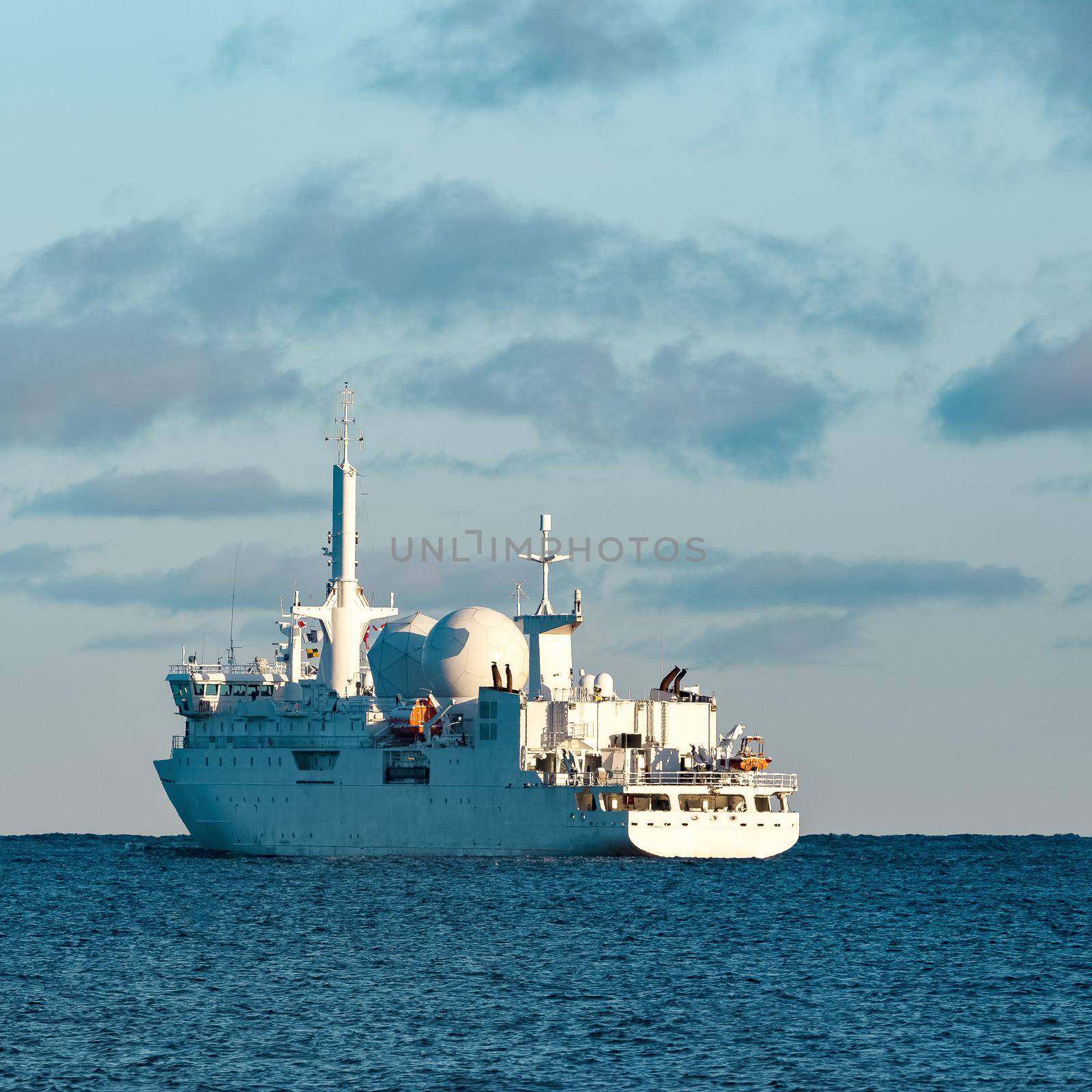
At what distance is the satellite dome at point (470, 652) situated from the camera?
95000 millimetres

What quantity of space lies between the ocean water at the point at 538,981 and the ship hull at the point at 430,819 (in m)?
1.61

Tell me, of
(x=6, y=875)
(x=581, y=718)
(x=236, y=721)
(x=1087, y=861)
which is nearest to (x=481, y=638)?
(x=581, y=718)

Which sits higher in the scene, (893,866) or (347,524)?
(347,524)

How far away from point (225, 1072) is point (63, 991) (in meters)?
12.8

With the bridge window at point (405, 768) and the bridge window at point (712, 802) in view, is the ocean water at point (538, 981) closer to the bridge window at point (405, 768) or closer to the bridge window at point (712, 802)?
the bridge window at point (712, 802)

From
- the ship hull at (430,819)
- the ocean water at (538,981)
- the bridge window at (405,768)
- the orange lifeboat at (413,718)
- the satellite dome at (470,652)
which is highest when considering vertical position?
the satellite dome at (470,652)

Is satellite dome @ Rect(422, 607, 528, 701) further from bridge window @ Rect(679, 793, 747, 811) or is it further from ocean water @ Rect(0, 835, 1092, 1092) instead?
bridge window @ Rect(679, 793, 747, 811)

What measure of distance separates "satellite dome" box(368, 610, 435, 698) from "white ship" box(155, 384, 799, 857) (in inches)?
3.9

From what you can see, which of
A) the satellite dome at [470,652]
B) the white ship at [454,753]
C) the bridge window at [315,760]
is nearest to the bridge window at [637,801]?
the white ship at [454,753]

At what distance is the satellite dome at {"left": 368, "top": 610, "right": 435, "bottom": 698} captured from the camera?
320ft

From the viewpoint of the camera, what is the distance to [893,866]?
109 meters

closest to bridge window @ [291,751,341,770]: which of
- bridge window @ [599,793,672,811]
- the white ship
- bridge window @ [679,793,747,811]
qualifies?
the white ship

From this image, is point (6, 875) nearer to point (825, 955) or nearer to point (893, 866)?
point (893, 866)

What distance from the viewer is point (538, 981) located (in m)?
51.2
